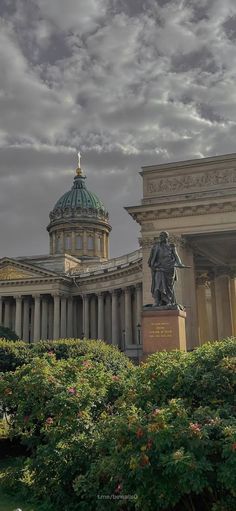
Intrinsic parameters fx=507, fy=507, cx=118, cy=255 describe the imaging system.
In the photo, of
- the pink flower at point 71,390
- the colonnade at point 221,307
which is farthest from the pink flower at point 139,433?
the colonnade at point 221,307

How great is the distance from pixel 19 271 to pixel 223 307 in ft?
117

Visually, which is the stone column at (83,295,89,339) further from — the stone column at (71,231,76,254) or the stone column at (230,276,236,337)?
the stone column at (230,276,236,337)

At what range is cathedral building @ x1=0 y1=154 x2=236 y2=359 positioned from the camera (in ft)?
128

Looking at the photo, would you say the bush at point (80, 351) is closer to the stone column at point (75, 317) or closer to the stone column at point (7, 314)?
the stone column at point (75, 317)

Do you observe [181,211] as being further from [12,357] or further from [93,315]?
[93,315]

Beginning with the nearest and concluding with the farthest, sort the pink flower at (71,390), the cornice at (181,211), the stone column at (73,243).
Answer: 1. the pink flower at (71,390)
2. the cornice at (181,211)
3. the stone column at (73,243)

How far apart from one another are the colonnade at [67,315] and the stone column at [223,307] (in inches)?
793

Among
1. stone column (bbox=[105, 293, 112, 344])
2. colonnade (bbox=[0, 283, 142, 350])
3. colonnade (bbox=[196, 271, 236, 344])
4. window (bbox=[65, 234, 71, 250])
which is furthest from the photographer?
window (bbox=[65, 234, 71, 250])

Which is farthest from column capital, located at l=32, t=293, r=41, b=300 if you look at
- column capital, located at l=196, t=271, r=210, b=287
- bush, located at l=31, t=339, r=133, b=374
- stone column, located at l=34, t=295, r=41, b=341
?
bush, located at l=31, t=339, r=133, b=374

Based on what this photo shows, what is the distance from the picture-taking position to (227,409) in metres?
7.76

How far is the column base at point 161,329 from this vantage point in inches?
745

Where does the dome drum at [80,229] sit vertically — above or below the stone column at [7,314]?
above

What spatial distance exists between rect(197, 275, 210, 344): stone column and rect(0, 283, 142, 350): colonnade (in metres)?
13.8

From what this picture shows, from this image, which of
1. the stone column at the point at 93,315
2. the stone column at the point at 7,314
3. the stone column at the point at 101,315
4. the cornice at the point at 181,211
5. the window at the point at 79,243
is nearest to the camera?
the cornice at the point at 181,211
